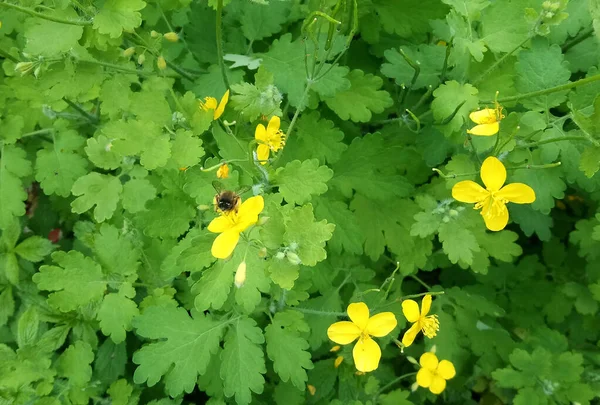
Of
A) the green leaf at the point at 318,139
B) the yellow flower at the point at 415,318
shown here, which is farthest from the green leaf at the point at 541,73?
the yellow flower at the point at 415,318

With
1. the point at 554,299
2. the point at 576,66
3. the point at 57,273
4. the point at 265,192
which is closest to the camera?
the point at 265,192

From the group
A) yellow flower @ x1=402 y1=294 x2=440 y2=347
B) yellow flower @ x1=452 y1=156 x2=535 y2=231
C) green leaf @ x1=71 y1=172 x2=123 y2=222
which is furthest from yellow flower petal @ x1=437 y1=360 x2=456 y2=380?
green leaf @ x1=71 y1=172 x2=123 y2=222

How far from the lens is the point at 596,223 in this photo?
7.29 feet

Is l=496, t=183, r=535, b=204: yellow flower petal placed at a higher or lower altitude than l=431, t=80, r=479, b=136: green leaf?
lower

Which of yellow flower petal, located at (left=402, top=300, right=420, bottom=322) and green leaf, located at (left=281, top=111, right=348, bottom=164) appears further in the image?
green leaf, located at (left=281, top=111, right=348, bottom=164)

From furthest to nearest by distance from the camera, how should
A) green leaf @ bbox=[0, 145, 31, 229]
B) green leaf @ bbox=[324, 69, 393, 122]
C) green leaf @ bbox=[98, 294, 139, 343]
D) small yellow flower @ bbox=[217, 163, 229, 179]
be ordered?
green leaf @ bbox=[0, 145, 31, 229]
green leaf @ bbox=[324, 69, 393, 122]
green leaf @ bbox=[98, 294, 139, 343]
small yellow flower @ bbox=[217, 163, 229, 179]

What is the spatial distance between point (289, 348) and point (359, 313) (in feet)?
1.06

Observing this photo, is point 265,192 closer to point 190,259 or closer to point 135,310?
point 190,259

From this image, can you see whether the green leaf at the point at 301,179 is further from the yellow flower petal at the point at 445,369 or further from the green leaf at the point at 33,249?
the green leaf at the point at 33,249

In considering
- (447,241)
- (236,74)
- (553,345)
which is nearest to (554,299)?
(553,345)

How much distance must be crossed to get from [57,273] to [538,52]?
1.93m

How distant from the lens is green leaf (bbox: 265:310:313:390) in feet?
5.51

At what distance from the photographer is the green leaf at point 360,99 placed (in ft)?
6.31

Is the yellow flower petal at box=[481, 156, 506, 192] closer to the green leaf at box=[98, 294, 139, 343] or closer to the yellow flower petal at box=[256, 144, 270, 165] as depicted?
the yellow flower petal at box=[256, 144, 270, 165]
